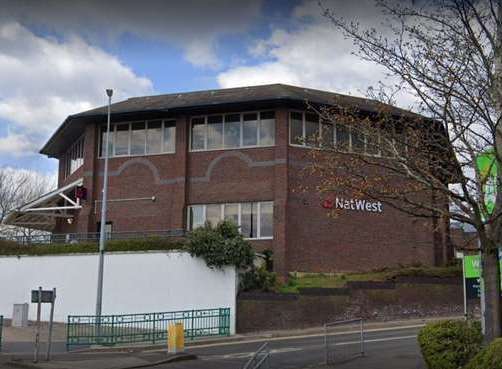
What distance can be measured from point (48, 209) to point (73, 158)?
6.99m

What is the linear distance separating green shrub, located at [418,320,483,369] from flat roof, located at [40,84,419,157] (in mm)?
19947

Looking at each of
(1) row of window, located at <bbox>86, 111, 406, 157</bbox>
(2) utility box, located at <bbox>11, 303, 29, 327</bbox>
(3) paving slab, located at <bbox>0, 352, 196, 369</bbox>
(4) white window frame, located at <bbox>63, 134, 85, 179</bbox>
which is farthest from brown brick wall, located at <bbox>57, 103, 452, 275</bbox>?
(3) paving slab, located at <bbox>0, 352, 196, 369</bbox>

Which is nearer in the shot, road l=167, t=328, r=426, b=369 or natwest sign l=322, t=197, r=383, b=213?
road l=167, t=328, r=426, b=369

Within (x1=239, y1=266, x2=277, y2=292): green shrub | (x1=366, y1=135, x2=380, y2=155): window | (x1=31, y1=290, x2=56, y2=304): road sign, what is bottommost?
(x1=31, y1=290, x2=56, y2=304): road sign

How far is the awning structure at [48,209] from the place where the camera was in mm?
38000

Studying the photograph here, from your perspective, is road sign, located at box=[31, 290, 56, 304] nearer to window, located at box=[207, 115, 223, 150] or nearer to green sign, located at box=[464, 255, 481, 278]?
green sign, located at box=[464, 255, 481, 278]

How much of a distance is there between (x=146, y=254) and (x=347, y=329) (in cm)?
944

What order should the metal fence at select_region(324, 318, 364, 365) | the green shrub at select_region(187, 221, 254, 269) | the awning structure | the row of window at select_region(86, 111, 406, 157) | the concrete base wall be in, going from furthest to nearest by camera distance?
the awning structure
the row of window at select_region(86, 111, 406, 157)
the green shrub at select_region(187, 221, 254, 269)
the concrete base wall
the metal fence at select_region(324, 318, 364, 365)

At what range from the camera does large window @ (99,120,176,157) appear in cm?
3638

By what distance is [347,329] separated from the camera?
24719 mm

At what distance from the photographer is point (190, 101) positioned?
36.1 meters

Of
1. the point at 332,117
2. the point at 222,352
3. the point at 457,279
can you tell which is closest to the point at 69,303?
the point at 222,352

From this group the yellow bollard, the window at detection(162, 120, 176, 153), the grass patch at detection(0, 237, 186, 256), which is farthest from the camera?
the window at detection(162, 120, 176, 153)

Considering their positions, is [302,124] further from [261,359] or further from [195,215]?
[261,359]
